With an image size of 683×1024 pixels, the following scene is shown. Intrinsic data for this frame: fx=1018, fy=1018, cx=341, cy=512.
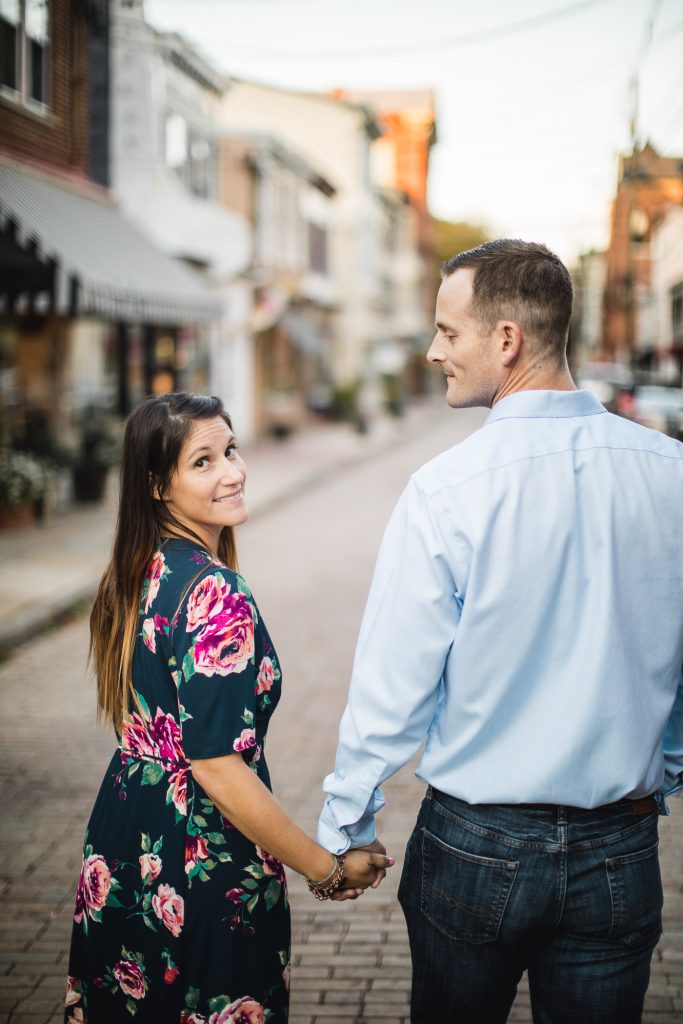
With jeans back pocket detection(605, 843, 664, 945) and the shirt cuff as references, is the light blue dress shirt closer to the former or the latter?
the shirt cuff

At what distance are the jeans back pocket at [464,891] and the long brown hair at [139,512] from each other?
738 millimetres

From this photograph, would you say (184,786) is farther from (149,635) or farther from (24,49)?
(24,49)

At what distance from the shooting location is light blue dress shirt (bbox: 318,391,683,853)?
1.87 m

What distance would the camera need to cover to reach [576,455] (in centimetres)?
190

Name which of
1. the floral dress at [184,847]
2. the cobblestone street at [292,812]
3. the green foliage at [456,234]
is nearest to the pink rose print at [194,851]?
the floral dress at [184,847]

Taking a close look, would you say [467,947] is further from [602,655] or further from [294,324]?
[294,324]

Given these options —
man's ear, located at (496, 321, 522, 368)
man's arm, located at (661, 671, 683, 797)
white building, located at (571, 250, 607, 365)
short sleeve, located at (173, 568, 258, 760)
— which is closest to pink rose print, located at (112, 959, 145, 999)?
short sleeve, located at (173, 568, 258, 760)

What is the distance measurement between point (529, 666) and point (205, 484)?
829mm

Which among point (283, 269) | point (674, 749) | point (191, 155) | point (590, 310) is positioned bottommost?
point (674, 749)

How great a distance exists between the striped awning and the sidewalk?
2.58 meters

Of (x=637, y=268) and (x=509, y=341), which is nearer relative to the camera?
(x=509, y=341)

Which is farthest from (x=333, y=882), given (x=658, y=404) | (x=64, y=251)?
(x=658, y=404)

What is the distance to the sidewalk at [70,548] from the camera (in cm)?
893

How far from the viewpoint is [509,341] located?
1.96 metres
